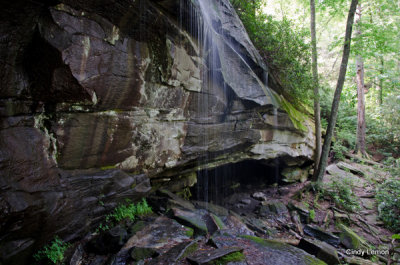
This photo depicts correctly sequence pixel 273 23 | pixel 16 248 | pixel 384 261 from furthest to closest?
1. pixel 273 23
2. pixel 384 261
3. pixel 16 248

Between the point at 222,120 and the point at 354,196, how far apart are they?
24.9 feet

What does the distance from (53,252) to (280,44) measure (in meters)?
10.3

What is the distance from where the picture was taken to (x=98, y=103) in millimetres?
4617

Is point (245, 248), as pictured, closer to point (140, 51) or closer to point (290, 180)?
point (140, 51)

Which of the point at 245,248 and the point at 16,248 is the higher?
the point at 16,248

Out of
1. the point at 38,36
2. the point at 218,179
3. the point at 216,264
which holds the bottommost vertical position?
the point at 218,179

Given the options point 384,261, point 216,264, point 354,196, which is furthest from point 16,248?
point 354,196

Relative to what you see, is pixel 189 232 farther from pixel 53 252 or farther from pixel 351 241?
pixel 351 241

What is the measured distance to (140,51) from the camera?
5094mm

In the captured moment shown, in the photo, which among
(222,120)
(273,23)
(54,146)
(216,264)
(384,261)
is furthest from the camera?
(273,23)

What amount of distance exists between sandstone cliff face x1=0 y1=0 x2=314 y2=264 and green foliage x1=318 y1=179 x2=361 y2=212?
6.25 meters

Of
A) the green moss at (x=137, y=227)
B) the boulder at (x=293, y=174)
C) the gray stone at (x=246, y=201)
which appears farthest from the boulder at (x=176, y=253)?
the boulder at (x=293, y=174)

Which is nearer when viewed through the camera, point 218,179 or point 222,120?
point 222,120

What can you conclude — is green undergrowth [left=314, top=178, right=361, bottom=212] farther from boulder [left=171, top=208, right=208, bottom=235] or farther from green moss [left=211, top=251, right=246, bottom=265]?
green moss [left=211, top=251, right=246, bottom=265]
